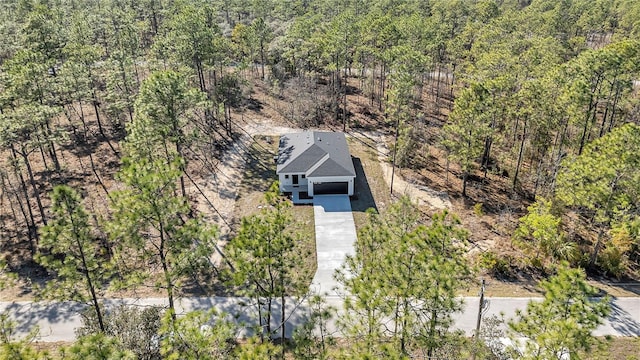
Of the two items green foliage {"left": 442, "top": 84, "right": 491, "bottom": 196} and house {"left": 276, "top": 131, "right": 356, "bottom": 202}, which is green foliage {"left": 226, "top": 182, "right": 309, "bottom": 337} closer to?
house {"left": 276, "top": 131, "right": 356, "bottom": 202}

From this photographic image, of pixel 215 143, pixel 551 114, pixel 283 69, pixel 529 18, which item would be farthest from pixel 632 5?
pixel 215 143

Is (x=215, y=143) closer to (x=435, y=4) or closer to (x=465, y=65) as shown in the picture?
(x=465, y=65)

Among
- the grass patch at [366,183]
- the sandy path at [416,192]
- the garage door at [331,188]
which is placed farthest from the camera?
the garage door at [331,188]

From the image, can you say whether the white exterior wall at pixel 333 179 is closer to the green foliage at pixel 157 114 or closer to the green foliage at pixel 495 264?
the green foliage at pixel 157 114

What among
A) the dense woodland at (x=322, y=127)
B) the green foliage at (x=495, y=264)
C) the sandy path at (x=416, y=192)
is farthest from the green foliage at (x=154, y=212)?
the sandy path at (x=416, y=192)

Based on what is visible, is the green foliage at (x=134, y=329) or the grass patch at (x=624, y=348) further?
the grass patch at (x=624, y=348)

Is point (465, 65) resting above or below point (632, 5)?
below
